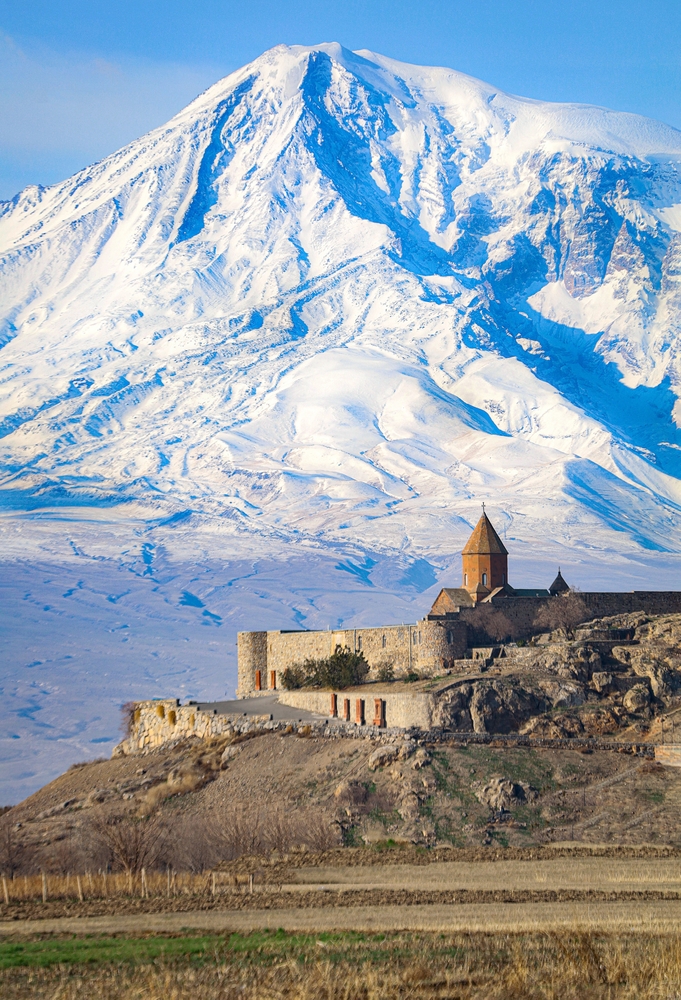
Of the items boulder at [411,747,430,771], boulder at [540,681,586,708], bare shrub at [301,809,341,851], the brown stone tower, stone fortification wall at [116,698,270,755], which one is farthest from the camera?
the brown stone tower

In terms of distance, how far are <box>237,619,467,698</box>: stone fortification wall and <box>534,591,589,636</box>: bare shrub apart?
12.8ft

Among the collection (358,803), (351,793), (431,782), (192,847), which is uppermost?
(431,782)

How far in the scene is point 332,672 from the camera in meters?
53.6

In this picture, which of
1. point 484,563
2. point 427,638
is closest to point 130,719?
point 427,638

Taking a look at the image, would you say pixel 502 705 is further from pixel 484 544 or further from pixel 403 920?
pixel 403 920

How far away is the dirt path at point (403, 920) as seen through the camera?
26516mm

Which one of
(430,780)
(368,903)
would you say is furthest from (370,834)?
(368,903)

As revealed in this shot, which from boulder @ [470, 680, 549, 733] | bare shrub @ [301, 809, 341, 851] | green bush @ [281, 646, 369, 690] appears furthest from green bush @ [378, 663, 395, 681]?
Answer: bare shrub @ [301, 809, 341, 851]

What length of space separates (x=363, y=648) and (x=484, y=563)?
873 centimetres

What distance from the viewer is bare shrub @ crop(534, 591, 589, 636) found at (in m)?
56.1

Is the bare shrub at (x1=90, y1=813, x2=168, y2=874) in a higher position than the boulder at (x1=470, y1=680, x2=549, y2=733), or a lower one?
lower

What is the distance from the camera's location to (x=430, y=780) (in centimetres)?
4059

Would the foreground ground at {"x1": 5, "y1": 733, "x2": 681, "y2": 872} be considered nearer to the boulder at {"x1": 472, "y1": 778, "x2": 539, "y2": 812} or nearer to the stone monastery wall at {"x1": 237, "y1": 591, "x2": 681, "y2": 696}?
the boulder at {"x1": 472, "y1": 778, "x2": 539, "y2": 812}

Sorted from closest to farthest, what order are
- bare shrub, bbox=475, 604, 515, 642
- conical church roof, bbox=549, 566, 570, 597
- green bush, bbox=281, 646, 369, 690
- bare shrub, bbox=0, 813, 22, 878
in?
bare shrub, bbox=0, 813, 22, 878
green bush, bbox=281, 646, 369, 690
bare shrub, bbox=475, 604, 515, 642
conical church roof, bbox=549, 566, 570, 597
